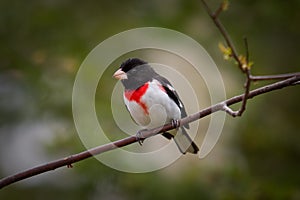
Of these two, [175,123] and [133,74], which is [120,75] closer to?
[133,74]

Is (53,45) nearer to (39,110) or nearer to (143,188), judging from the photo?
(39,110)

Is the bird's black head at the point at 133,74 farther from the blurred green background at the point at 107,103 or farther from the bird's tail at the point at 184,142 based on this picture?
the blurred green background at the point at 107,103

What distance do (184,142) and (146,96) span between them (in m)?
0.48

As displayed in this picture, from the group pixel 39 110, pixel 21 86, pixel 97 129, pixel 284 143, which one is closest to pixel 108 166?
pixel 97 129

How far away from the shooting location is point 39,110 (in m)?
6.16

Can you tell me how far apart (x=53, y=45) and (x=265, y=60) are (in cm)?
213

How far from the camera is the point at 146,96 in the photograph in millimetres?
3578

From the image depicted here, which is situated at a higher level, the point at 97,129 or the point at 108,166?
the point at 97,129

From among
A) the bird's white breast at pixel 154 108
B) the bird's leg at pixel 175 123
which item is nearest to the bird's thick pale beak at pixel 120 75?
the bird's white breast at pixel 154 108

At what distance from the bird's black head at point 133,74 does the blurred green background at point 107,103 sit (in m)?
2.02

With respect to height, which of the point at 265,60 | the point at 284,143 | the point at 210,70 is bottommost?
the point at 284,143

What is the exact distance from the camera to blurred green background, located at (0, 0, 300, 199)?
19.1 feet

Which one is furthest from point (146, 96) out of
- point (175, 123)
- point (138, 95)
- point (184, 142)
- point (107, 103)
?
point (107, 103)

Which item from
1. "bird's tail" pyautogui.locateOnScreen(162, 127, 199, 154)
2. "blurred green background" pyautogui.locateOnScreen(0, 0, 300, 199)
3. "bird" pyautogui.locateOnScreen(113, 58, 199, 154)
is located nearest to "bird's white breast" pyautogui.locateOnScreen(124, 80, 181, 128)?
"bird" pyautogui.locateOnScreen(113, 58, 199, 154)
